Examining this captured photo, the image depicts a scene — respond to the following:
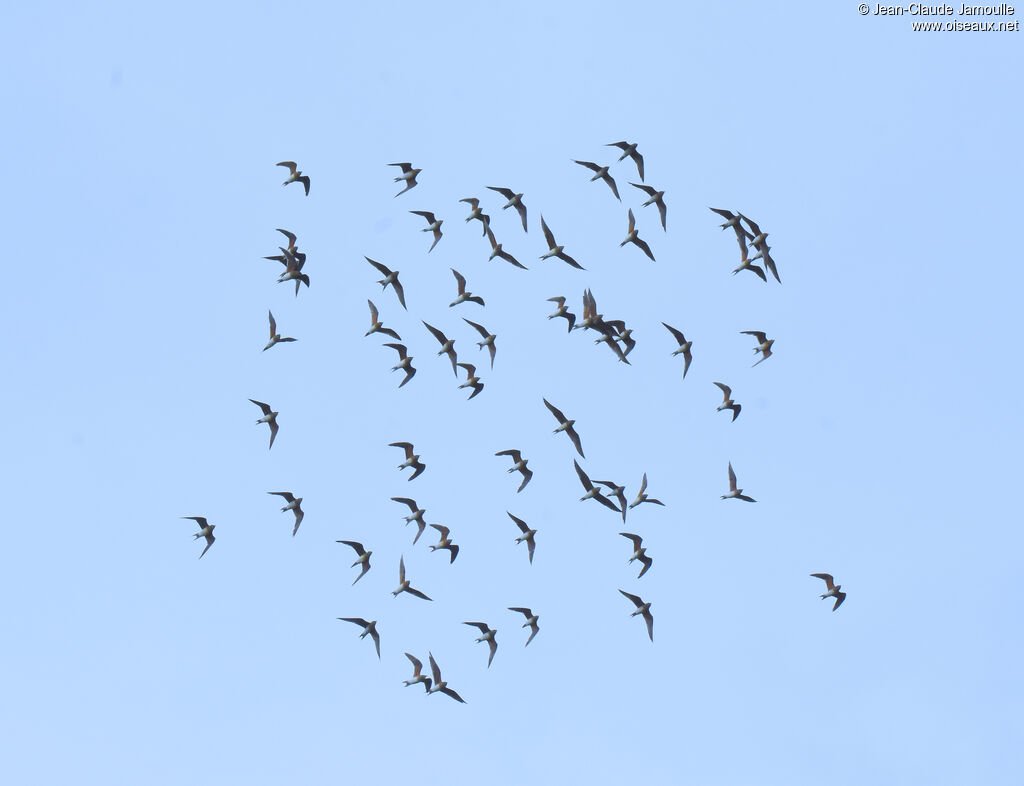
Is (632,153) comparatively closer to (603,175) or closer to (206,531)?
(603,175)

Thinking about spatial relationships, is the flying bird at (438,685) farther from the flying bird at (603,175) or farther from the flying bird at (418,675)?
the flying bird at (603,175)

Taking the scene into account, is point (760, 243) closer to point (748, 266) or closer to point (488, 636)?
point (748, 266)

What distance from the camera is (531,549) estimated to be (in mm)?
64688

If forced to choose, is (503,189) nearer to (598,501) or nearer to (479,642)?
(598,501)

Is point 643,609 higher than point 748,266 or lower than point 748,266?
lower

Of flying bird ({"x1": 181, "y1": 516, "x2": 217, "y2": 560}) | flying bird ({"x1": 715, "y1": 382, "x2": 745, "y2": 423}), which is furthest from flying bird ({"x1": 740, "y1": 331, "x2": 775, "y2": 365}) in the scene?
flying bird ({"x1": 181, "y1": 516, "x2": 217, "y2": 560})

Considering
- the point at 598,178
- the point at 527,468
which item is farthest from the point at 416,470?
the point at 598,178

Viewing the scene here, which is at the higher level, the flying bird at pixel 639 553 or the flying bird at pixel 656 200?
the flying bird at pixel 656 200

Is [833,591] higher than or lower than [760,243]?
lower

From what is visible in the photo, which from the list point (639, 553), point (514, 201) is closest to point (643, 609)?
point (639, 553)

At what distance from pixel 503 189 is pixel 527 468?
387 inches

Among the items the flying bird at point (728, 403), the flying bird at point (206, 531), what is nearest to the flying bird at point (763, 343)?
the flying bird at point (728, 403)

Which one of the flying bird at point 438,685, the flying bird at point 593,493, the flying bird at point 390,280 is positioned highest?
the flying bird at point 390,280

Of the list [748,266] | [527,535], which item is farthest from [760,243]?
[527,535]
